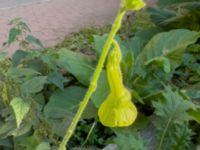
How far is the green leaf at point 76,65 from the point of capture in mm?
1840

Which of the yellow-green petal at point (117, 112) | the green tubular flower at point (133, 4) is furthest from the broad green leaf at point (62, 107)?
the green tubular flower at point (133, 4)

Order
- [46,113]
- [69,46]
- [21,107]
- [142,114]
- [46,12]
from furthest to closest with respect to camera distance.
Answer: [46,12], [69,46], [142,114], [46,113], [21,107]

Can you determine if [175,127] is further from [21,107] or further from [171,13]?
[171,13]

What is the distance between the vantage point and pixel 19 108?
4.18 ft

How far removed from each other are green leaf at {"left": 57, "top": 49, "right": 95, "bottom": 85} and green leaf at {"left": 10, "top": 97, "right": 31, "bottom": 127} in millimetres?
541

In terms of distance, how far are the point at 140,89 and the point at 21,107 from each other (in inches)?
26.5

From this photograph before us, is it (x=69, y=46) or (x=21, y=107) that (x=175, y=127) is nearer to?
(x=21, y=107)

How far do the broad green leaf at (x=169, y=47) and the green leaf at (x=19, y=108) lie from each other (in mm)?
672

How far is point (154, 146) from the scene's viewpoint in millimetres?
1696

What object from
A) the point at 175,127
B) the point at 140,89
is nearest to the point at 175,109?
the point at 175,127

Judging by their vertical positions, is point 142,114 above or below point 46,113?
below

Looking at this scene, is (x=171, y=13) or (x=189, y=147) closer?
(x=189, y=147)

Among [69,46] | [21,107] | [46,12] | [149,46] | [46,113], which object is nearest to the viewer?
[21,107]

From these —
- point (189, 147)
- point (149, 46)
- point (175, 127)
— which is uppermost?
point (149, 46)
